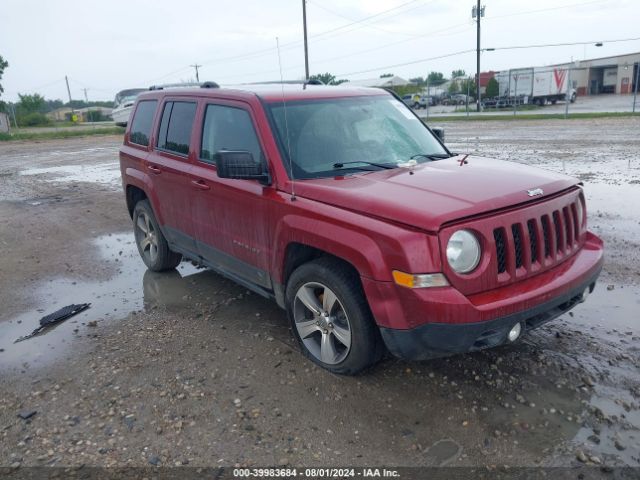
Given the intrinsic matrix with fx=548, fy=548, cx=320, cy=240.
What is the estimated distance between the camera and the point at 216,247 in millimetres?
4855

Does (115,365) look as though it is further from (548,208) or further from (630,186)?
(630,186)

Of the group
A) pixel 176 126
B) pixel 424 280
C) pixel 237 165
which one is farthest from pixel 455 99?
pixel 424 280

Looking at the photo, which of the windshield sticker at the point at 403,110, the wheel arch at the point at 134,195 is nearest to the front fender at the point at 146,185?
the wheel arch at the point at 134,195

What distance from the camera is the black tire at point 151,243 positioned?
19.9 feet

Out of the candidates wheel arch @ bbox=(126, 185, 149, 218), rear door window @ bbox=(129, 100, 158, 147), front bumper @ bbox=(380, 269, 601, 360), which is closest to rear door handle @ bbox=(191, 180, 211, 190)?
rear door window @ bbox=(129, 100, 158, 147)

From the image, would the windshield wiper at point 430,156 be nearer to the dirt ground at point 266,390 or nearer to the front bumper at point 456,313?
the front bumper at point 456,313

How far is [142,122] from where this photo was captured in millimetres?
6082

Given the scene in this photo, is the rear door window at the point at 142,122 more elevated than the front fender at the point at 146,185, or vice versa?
the rear door window at the point at 142,122

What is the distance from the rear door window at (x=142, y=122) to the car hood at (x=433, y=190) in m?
2.75

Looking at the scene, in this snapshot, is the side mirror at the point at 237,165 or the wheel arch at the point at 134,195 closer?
the side mirror at the point at 237,165

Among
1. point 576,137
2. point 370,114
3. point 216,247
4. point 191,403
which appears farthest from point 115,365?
point 576,137

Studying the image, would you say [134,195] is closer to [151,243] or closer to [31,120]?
[151,243]

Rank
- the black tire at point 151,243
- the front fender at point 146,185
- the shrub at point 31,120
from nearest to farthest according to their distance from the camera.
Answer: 1. the front fender at point 146,185
2. the black tire at point 151,243
3. the shrub at point 31,120

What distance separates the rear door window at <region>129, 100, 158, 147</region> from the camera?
19.3ft
